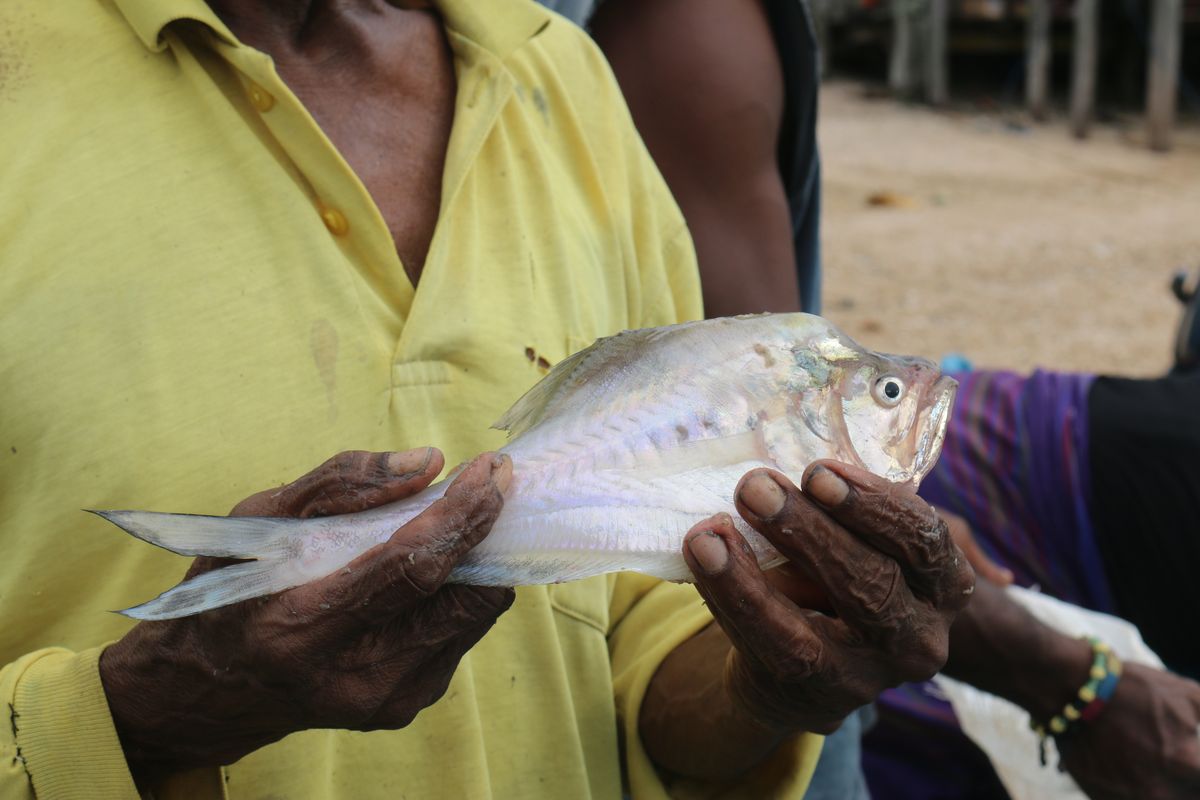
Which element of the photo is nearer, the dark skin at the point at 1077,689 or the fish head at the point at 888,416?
the fish head at the point at 888,416

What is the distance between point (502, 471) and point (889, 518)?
379 millimetres

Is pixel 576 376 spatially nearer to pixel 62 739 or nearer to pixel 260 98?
pixel 260 98

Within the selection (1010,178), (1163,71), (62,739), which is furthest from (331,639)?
(1163,71)

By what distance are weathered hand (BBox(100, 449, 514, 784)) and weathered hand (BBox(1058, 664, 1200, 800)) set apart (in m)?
2.02

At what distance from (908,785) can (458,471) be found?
2.58 meters

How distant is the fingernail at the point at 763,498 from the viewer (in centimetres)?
119

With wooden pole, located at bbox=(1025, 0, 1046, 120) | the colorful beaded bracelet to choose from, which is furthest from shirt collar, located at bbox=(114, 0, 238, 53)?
wooden pole, located at bbox=(1025, 0, 1046, 120)

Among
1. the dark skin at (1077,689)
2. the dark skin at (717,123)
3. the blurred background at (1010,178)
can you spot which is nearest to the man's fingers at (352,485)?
the dark skin at (717,123)

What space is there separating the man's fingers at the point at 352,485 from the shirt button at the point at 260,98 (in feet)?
1.54

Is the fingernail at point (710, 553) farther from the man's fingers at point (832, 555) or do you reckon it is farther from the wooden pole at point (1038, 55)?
the wooden pole at point (1038, 55)

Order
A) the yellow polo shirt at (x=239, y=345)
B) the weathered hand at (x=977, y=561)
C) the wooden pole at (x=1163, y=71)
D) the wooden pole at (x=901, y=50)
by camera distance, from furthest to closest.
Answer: the wooden pole at (x=901, y=50), the wooden pole at (x=1163, y=71), the weathered hand at (x=977, y=561), the yellow polo shirt at (x=239, y=345)

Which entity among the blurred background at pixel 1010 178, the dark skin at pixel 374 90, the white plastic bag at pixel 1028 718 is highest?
the dark skin at pixel 374 90

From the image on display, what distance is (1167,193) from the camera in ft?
33.1

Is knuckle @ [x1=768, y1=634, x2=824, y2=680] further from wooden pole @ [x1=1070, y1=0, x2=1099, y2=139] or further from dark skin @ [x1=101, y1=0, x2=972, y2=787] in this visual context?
wooden pole @ [x1=1070, y1=0, x2=1099, y2=139]
